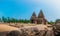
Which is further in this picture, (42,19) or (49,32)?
(42,19)

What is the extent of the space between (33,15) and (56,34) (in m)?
26.5

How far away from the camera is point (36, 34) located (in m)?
12.2

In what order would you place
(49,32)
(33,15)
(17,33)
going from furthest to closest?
(33,15)
(49,32)
(17,33)

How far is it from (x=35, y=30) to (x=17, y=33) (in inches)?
109

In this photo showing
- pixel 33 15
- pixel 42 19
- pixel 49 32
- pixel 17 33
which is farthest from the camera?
pixel 33 15

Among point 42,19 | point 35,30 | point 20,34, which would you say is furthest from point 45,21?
point 20,34

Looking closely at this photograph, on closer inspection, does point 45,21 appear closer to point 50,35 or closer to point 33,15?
point 33,15

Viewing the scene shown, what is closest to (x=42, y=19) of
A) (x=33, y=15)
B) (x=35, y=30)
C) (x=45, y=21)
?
(x=45, y=21)

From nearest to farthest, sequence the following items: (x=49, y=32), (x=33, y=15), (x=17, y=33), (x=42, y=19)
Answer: (x=17, y=33) < (x=49, y=32) < (x=42, y=19) < (x=33, y=15)

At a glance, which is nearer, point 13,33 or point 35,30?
point 13,33

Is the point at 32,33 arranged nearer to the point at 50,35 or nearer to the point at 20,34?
the point at 50,35

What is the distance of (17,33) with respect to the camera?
10125 mm

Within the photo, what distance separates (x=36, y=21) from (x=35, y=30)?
22.0m

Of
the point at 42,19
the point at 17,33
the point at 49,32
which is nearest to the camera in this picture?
the point at 17,33
